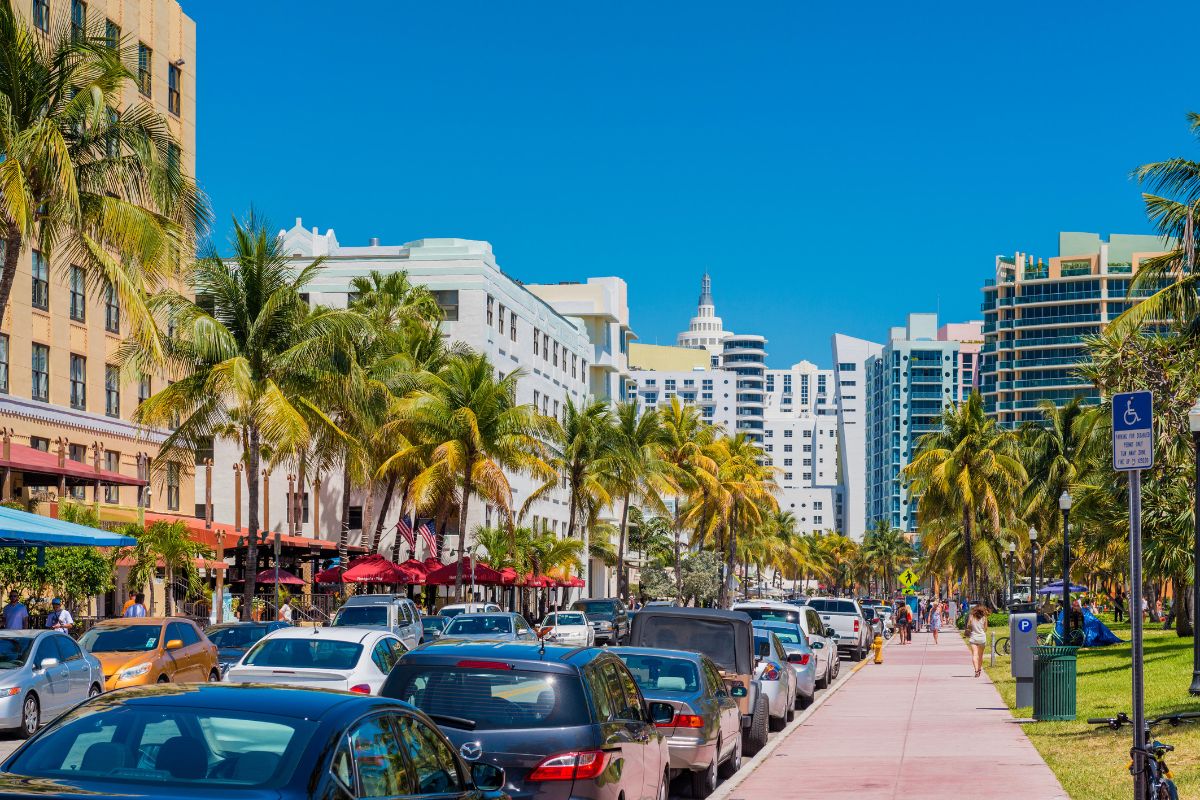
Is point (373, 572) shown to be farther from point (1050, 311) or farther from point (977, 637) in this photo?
point (1050, 311)

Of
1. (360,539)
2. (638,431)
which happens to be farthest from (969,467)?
(360,539)

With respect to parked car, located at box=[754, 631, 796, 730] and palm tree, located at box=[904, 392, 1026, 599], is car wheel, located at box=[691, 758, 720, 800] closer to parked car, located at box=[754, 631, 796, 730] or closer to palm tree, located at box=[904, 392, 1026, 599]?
parked car, located at box=[754, 631, 796, 730]

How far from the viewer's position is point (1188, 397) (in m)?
29.9

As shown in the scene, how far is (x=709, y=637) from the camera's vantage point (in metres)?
19.6

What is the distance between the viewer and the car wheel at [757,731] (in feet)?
65.2

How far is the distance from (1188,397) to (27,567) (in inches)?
925

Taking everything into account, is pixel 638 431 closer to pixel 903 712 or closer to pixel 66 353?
pixel 66 353

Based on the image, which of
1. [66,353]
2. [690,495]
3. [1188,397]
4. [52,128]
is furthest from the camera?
[690,495]

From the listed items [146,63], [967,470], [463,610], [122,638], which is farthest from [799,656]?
[967,470]

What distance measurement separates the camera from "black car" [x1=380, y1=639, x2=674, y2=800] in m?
9.70

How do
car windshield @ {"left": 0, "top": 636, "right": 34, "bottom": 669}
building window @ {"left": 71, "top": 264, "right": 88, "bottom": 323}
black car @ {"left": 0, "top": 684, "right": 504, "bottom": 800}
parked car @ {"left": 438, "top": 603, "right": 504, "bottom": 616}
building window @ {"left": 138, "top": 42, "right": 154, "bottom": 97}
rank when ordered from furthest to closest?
building window @ {"left": 138, "top": 42, "right": 154, "bottom": 97}, building window @ {"left": 71, "top": 264, "right": 88, "bottom": 323}, parked car @ {"left": 438, "top": 603, "right": 504, "bottom": 616}, car windshield @ {"left": 0, "top": 636, "right": 34, "bottom": 669}, black car @ {"left": 0, "top": 684, "right": 504, "bottom": 800}

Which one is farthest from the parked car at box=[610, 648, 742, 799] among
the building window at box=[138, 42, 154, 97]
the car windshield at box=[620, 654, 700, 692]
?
the building window at box=[138, 42, 154, 97]

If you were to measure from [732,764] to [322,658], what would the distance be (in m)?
4.69

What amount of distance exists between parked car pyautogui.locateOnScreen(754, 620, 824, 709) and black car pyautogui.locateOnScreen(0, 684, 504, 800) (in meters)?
19.9
